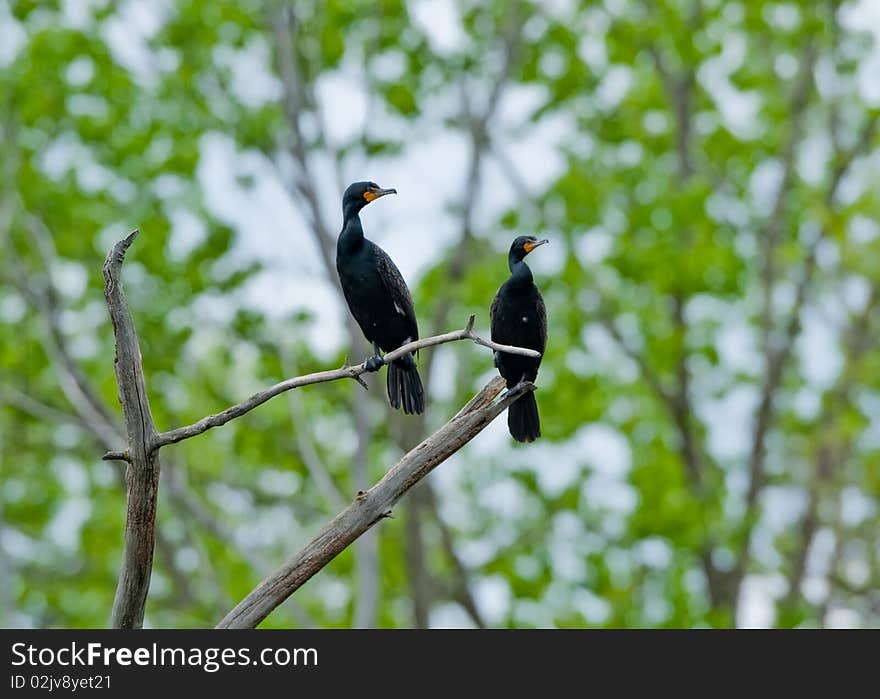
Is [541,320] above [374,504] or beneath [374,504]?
above

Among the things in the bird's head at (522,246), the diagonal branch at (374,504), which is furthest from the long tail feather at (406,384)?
the bird's head at (522,246)

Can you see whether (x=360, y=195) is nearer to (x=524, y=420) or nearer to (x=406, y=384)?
(x=406, y=384)

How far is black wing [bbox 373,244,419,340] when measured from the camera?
20.5 ft

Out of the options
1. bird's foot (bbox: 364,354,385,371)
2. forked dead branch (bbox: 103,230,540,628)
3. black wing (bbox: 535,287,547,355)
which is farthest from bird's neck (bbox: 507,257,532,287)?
bird's foot (bbox: 364,354,385,371)

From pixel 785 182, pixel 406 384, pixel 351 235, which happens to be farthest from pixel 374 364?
pixel 785 182

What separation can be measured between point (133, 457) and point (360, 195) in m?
1.71

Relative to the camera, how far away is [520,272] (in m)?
5.49

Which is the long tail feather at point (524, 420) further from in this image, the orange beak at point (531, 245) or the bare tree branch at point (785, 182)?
the bare tree branch at point (785, 182)

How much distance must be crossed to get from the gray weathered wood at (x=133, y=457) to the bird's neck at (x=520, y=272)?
167 centimetres

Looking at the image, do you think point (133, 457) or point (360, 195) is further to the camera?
point (360, 195)

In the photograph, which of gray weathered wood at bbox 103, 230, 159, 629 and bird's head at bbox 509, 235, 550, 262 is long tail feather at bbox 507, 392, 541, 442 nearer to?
bird's head at bbox 509, 235, 550, 262

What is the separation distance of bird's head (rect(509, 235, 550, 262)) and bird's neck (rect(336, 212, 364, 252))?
38.3 inches
